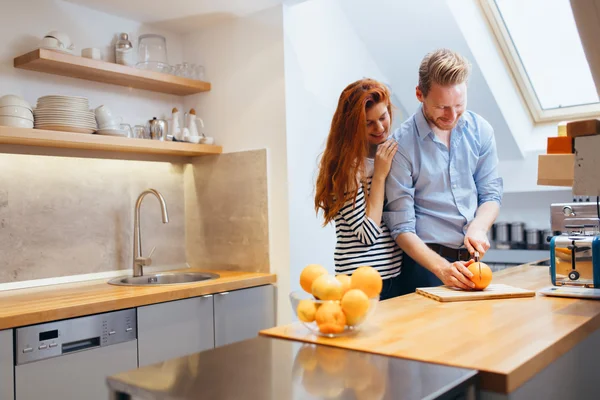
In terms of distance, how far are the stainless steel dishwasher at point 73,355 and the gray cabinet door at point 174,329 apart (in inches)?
2.2

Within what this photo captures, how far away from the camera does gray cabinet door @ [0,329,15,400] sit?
1988 mm

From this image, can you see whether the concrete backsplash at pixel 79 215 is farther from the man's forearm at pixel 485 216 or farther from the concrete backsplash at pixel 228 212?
the man's forearm at pixel 485 216

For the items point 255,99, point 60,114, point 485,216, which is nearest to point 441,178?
point 485,216

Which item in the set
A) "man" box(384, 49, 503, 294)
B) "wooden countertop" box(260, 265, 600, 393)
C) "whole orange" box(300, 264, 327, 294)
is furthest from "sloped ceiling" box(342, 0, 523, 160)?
"whole orange" box(300, 264, 327, 294)

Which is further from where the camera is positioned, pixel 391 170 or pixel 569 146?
pixel 391 170

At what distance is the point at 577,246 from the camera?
1.80 m

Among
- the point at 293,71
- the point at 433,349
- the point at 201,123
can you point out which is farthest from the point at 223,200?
the point at 433,349

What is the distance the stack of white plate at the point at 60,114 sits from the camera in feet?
8.60

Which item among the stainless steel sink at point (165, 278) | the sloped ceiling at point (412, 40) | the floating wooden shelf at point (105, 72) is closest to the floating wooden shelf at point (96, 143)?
the floating wooden shelf at point (105, 72)

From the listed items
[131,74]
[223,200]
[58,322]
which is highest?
[131,74]

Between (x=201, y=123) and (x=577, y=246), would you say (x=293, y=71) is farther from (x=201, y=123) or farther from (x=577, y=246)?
(x=577, y=246)

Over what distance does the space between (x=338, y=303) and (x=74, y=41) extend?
2361 millimetres

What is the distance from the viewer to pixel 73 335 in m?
2.19

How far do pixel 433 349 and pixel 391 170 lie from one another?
0.99 meters
